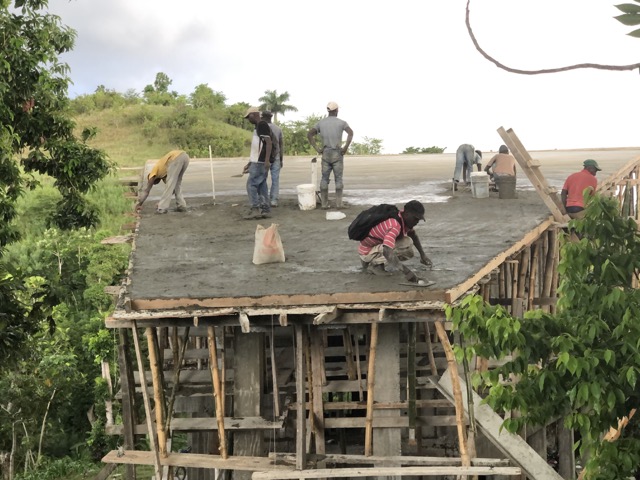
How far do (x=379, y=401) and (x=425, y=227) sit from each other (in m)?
3.84

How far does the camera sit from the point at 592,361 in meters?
5.98

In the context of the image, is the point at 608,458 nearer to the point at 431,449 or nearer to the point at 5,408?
the point at 431,449

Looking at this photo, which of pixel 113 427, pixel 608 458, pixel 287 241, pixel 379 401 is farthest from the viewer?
pixel 287 241

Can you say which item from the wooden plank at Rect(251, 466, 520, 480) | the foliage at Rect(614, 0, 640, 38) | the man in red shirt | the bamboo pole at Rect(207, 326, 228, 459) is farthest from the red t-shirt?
the foliage at Rect(614, 0, 640, 38)

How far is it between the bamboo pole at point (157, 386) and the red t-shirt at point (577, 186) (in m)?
7.15

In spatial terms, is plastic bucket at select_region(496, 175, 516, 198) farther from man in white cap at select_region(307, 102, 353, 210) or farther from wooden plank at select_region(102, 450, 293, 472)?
wooden plank at select_region(102, 450, 293, 472)

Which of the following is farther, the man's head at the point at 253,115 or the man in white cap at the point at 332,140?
the man in white cap at the point at 332,140

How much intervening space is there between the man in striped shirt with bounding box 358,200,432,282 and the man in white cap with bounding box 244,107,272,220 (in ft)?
12.0

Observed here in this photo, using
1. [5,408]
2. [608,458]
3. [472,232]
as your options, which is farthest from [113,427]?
[5,408]

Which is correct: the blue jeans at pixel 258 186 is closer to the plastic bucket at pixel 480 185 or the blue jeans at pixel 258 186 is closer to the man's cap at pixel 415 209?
the plastic bucket at pixel 480 185

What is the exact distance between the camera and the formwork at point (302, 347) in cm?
850

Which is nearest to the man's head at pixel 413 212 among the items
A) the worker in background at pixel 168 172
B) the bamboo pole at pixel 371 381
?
the bamboo pole at pixel 371 381

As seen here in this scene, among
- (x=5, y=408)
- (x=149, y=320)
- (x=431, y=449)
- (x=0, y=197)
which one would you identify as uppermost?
(x=0, y=197)

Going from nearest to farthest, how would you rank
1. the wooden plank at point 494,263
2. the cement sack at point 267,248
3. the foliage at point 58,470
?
the wooden plank at point 494,263 → the cement sack at point 267,248 → the foliage at point 58,470
